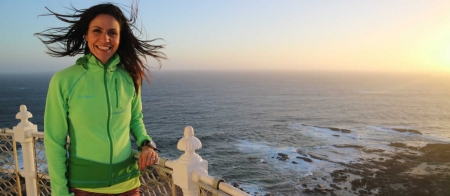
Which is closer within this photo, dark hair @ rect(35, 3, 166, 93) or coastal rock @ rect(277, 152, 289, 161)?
dark hair @ rect(35, 3, 166, 93)

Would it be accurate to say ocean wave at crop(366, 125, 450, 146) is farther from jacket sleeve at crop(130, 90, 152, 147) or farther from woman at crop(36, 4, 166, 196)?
woman at crop(36, 4, 166, 196)

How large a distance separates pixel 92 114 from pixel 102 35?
571 mm

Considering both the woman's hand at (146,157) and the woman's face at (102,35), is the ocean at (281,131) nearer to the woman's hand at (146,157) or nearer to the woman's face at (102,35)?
the woman's hand at (146,157)

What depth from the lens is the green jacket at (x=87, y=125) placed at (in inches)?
84.0

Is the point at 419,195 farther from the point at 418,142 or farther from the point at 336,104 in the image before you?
the point at 336,104

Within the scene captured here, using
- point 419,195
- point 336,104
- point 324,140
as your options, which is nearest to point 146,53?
point 419,195

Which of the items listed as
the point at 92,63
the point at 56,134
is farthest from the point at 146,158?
the point at 92,63

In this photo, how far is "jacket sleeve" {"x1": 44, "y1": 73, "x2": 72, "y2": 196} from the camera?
2107mm

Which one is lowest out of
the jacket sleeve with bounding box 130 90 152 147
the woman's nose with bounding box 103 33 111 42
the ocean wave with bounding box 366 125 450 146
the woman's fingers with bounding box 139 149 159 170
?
the ocean wave with bounding box 366 125 450 146

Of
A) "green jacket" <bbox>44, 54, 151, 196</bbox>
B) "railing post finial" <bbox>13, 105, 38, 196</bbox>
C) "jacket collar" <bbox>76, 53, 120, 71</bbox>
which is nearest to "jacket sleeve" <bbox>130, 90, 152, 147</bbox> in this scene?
"green jacket" <bbox>44, 54, 151, 196</bbox>

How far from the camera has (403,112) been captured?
211 feet

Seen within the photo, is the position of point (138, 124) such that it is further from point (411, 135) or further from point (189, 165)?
point (411, 135)

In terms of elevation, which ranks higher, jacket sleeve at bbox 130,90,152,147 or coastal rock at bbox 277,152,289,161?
jacket sleeve at bbox 130,90,152,147

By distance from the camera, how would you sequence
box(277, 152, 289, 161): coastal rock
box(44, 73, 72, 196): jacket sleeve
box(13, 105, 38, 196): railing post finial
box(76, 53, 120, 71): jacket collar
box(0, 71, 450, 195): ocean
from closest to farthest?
box(44, 73, 72, 196): jacket sleeve < box(76, 53, 120, 71): jacket collar < box(13, 105, 38, 196): railing post finial < box(0, 71, 450, 195): ocean < box(277, 152, 289, 161): coastal rock
